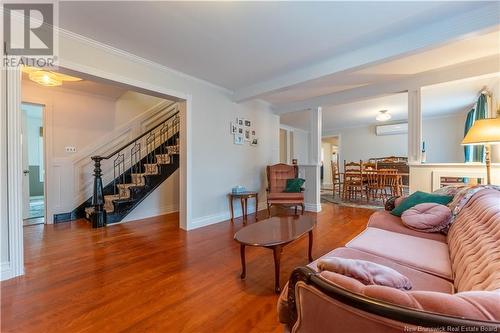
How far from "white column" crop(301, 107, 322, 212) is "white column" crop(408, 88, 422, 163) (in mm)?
1638

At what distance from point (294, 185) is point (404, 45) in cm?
275

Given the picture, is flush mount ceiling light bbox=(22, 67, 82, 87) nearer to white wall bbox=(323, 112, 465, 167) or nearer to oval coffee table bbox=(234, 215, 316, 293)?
oval coffee table bbox=(234, 215, 316, 293)

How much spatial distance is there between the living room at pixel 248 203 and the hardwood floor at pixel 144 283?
0.6 inches

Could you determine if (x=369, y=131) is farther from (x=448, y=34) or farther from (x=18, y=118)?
(x=18, y=118)

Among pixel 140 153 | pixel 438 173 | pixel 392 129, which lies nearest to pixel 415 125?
pixel 438 173

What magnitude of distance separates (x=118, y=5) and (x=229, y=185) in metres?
3.01

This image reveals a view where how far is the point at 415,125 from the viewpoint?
Result: 3578 mm

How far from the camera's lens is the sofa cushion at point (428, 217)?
1942 mm

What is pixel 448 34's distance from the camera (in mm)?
2178

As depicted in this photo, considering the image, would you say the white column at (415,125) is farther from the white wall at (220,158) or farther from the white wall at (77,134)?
the white wall at (77,134)

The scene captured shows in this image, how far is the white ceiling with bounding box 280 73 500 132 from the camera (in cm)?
405

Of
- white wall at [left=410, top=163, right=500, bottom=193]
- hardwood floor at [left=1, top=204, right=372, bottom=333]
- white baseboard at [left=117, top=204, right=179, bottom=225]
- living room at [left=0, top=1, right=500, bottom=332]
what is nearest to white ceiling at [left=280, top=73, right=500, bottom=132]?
living room at [left=0, top=1, right=500, bottom=332]

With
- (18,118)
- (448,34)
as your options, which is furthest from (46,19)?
(448,34)

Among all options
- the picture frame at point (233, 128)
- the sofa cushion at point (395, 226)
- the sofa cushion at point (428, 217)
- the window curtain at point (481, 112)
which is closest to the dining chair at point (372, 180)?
the window curtain at point (481, 112)
